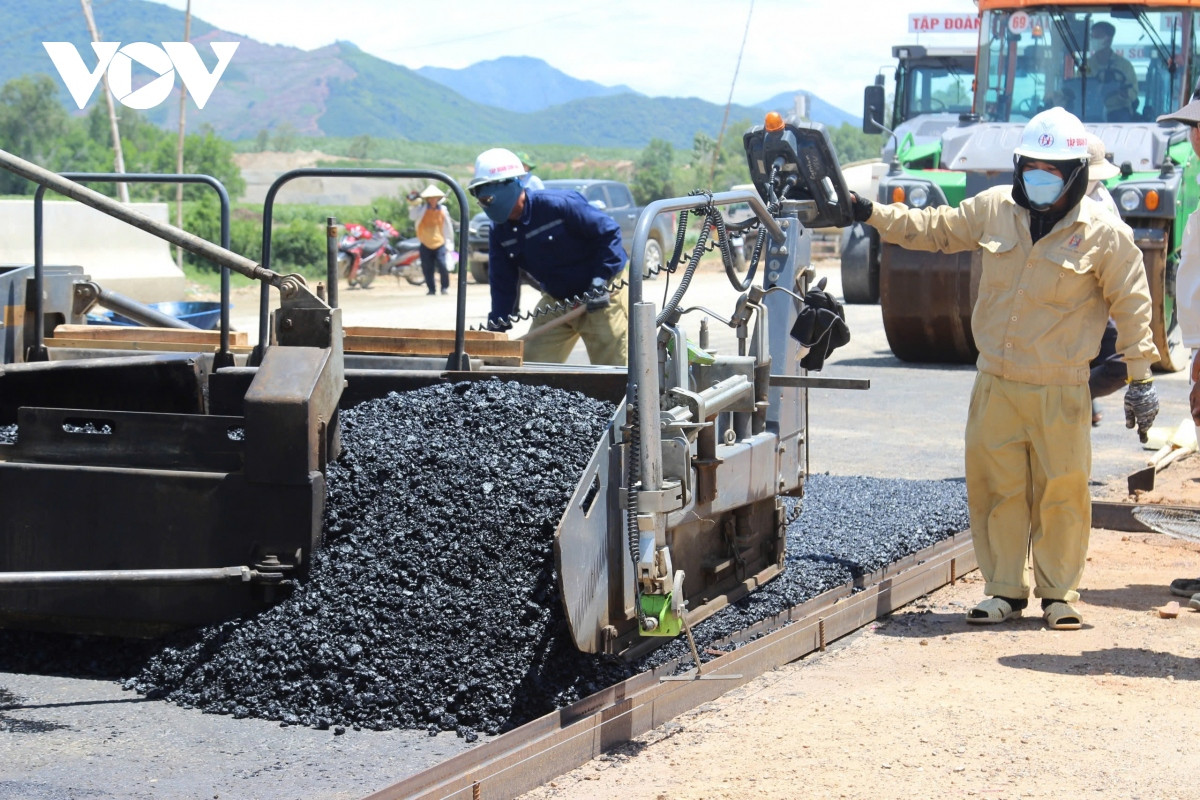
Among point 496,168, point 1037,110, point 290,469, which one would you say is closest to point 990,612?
point 290,469

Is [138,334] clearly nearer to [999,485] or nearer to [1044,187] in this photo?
[999,485]

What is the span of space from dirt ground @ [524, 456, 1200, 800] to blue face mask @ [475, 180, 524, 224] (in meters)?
2.55

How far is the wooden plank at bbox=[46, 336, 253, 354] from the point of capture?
5.96m

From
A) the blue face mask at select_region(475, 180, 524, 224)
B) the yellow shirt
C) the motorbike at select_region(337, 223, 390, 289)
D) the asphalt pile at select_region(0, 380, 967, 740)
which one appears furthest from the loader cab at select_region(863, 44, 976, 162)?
the asphalt pile at select_region(0, 380, 967, 740)

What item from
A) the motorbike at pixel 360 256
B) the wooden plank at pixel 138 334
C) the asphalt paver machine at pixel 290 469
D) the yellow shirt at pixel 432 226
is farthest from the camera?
the motorbike at pixel 360 256

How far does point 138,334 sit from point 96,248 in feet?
25.4

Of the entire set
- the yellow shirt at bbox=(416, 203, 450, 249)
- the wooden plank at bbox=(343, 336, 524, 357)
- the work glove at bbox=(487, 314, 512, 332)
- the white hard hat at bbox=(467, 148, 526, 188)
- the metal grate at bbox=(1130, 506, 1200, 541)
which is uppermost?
the yellow shirt at bbox=(416, 203, 450, 249)

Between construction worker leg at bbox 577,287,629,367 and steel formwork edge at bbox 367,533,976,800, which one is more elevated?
construction worker leg at bbox 577,287,629,367

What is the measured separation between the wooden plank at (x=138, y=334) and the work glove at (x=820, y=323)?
90.3 inches

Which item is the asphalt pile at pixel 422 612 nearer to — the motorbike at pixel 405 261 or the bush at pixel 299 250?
the motorbike at pixel 405 261

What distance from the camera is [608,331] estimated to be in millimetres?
6898

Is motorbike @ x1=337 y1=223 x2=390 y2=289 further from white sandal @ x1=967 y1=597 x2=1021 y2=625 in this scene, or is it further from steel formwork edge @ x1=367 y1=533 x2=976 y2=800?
white sandal @ x1=967 y1=597 x2=1021 y2=625

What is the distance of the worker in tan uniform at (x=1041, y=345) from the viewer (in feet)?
17.6

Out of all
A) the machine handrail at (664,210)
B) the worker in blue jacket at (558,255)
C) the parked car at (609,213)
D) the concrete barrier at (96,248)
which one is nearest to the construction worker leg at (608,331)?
the worker in blue jacket at (558,255)
